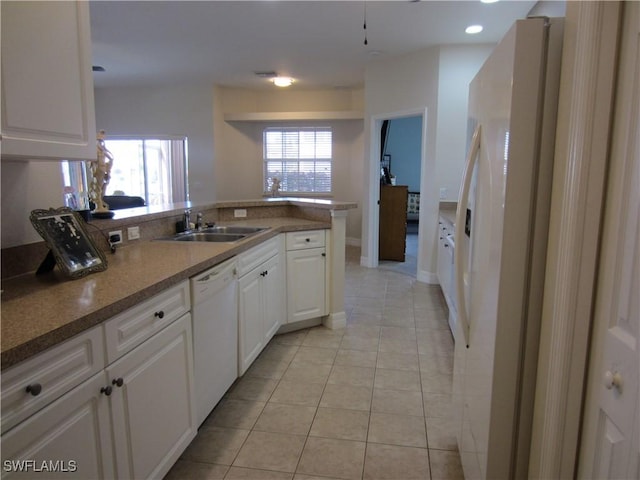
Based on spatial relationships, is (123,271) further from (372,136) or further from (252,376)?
(372,136)

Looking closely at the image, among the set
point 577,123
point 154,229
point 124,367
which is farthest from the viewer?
point 154,229

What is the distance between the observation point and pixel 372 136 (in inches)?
224

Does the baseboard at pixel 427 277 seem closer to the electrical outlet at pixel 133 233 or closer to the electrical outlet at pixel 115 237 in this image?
the electrical outlet at pixel 133 233

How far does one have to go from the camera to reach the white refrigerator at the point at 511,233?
3.73ft

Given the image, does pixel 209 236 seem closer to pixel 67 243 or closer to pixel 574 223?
pixel 67 243

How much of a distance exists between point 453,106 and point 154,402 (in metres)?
4.55

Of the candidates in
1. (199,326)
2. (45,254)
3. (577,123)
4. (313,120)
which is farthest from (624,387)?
(313,120)

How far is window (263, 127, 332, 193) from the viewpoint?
763 cm

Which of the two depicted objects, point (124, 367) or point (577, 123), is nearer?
point (577, 123)

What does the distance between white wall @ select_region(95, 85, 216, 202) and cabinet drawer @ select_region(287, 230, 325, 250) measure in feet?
14.4

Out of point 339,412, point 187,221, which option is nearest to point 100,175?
point 187,221

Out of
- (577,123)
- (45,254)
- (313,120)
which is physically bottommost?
(45,254)

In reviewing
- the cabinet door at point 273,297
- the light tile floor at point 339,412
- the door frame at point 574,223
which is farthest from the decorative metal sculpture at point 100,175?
the door frame at point 574,223

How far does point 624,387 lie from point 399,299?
349 centimetres
